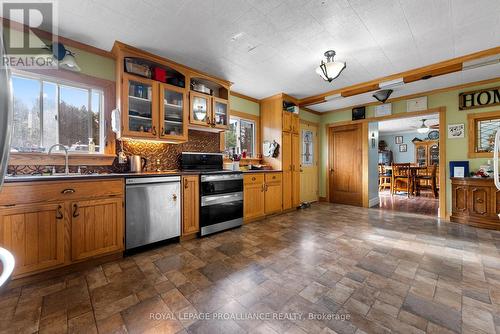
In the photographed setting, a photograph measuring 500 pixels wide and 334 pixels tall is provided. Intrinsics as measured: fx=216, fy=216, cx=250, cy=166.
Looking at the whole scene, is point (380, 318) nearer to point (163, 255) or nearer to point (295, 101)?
point (163, 255)

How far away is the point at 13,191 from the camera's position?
1878 millimetres

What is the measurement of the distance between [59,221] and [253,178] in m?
2.67

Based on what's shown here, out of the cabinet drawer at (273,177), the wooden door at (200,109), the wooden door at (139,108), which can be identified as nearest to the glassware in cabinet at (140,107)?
the wooden door at (139,108)

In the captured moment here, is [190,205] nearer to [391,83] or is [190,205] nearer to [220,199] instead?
[220,199]

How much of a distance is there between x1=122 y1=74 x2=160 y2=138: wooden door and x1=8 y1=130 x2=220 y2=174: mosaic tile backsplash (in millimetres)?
306

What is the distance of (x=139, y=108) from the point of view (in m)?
2.96

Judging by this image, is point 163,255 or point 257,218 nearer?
point 163,255

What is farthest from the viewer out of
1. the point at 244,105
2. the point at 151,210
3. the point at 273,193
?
the point at 244,105

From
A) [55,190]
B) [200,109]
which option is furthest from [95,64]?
[55,190]

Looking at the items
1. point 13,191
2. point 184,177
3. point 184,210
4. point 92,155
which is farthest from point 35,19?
point 184,210

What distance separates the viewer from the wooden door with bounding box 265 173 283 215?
13.8ft

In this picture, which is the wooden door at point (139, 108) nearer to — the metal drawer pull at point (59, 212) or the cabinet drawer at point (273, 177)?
the metal drawer pull at point (59, 212)

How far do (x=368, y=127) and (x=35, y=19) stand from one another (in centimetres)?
594

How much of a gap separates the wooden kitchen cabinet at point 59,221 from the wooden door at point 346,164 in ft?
16.6
